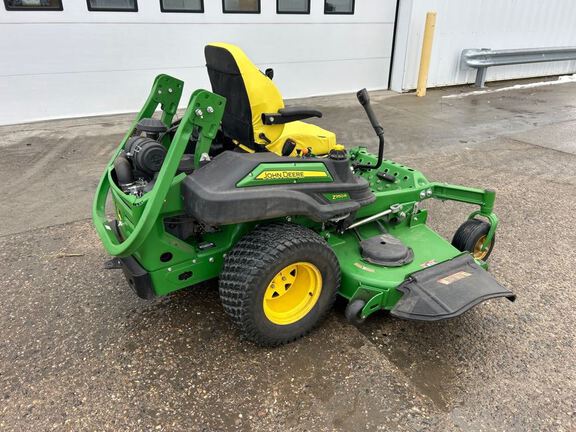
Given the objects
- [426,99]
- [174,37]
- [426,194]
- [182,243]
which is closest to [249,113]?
[182,243]

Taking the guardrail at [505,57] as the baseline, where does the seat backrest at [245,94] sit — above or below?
above

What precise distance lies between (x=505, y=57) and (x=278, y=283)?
35.0ft

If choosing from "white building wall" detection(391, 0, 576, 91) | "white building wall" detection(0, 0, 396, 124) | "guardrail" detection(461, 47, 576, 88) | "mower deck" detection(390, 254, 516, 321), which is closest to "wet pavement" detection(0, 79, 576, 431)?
"mower deck" detection(390, 254, 516, 321)

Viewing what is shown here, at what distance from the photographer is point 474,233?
3072 mm

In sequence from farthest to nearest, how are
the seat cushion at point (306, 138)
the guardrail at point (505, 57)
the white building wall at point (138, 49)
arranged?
1. the guardrail at point (505, 57)
2. the white building wall at point (138, 49)
3. the seat cushion at point (306, 138)

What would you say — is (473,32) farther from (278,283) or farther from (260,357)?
(260,357)

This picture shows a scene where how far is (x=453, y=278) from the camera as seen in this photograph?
2.53 metres

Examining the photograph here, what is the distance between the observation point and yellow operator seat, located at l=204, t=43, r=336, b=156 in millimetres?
2490

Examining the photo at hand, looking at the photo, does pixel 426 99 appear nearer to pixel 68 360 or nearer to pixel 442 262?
pixel 442 262

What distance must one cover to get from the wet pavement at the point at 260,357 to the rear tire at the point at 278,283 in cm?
16

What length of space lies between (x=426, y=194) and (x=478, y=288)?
88cm

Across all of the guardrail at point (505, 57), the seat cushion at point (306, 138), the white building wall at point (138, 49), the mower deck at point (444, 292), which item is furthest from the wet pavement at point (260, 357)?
the guardrail at point (505, 57)

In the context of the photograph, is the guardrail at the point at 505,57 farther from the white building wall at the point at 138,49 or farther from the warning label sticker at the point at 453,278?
the warning label sticker at the point at 453,278

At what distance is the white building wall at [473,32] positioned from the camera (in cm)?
952
